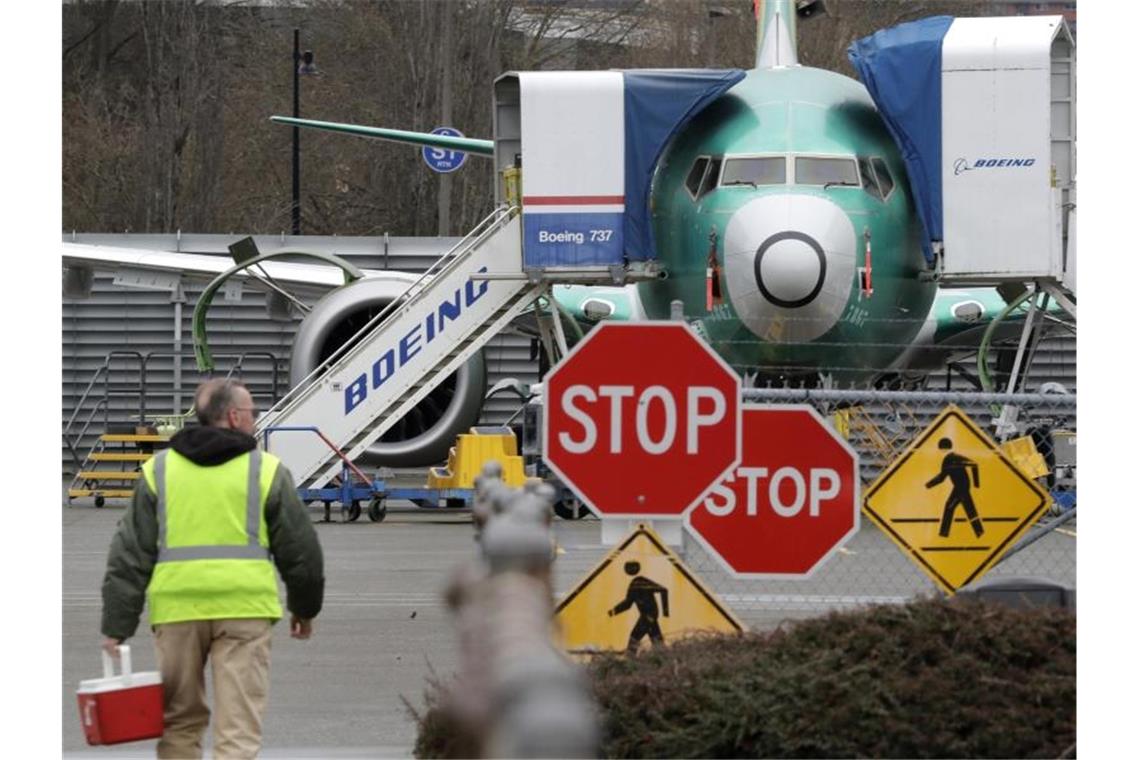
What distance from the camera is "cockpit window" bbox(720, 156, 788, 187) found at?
63.7 ft

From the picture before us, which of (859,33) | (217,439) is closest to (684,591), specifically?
(217,439)

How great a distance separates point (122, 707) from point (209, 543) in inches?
26.3

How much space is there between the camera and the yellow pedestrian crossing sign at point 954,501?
9.99 metres

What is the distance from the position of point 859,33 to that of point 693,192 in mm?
24741

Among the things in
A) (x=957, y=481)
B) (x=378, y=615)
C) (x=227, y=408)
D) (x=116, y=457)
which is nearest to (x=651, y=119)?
(x=378, y=615)

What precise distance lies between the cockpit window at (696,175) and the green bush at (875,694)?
11.9 meters

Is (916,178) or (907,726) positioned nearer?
(907,726)

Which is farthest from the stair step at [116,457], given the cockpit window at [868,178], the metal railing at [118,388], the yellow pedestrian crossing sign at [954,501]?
the yellow pedestrian crossing sign at [954,501]

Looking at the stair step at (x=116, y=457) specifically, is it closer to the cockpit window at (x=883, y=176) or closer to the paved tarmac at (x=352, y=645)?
the paved tarmac at (x=352, y=645)

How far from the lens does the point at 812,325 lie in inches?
751

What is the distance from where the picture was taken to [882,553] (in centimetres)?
1675

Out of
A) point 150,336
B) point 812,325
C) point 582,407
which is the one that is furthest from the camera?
point 150,336

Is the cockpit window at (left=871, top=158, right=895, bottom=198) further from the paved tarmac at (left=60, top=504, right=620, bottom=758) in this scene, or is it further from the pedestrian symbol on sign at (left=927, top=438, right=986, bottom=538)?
the pedestrian symbol on sign at (left=927, top=438, right=986, bottom=538)

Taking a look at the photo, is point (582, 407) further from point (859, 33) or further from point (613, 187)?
point (859, 33)
